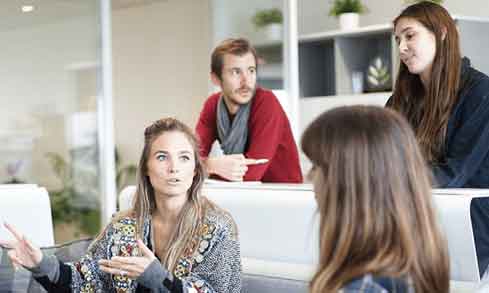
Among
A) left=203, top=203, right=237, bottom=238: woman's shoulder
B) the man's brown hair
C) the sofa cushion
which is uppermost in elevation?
the man's brown hair

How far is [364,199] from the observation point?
47.4 inches

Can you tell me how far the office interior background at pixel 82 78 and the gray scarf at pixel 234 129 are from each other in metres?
2.04

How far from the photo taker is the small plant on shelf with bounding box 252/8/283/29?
5.95 meters

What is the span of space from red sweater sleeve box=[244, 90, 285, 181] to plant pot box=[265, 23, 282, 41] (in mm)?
2894

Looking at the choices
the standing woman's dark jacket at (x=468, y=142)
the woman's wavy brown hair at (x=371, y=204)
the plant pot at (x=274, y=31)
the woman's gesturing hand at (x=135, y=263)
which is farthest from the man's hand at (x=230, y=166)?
the plant pot at (x=274, y=31)

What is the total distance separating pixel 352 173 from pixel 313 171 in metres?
0.08

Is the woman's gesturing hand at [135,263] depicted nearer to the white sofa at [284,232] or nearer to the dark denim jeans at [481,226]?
the white sofa at [284,232]

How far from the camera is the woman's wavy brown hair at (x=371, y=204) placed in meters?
1.20

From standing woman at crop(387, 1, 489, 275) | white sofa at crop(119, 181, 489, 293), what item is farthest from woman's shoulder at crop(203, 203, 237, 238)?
standing woman at crop(387, 1, 489, 275)

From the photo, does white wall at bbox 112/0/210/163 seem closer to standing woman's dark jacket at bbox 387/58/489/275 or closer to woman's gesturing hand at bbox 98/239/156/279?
standing woman's dark jacket at bbox 387/58/489/275

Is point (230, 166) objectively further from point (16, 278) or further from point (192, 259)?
point (16, 278)

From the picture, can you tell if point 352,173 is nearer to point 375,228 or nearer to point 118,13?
point 375,228

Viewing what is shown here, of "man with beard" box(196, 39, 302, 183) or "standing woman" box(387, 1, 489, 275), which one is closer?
"standing woman" box(387, 1, 489, 275)

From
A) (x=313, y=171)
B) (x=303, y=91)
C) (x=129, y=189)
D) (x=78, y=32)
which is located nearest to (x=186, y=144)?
(x=129, y=189)
